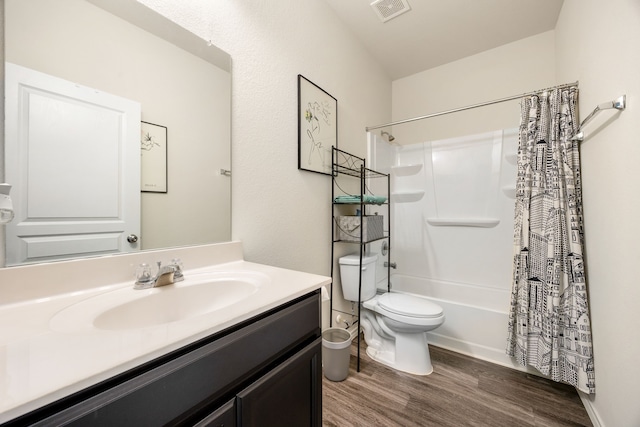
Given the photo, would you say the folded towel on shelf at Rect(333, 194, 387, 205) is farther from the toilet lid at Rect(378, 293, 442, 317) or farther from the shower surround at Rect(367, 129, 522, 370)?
the toilet lid at Rect(378, 293, 442, 317)

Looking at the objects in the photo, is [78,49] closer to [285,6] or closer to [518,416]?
[285,6]

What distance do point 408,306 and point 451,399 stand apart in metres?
0.53

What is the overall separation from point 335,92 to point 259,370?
6.08 ft

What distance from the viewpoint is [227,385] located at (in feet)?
1.96

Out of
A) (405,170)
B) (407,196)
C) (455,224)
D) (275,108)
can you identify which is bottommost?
(455,224)

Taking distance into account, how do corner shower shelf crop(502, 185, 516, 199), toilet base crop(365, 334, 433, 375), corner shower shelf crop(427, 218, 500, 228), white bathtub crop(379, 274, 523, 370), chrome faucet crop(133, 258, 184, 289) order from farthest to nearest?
1. corner shower shelf crop(427, 218, 500, 228)
2. corner shower shelf crop(502, 185, 516, 199)
3. white bathtub crop(379, 274, 523, 370)
4. toilet base crop(365, 334, 433, 375)
5. chrome faucet crop(133, 258, 184, 289)

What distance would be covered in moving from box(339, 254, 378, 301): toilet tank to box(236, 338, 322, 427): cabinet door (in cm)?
96

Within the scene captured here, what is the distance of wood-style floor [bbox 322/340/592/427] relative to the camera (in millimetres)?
1273

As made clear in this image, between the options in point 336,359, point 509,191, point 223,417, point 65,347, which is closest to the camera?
point 65,347

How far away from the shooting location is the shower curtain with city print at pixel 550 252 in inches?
54.6

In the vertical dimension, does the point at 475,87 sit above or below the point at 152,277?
above

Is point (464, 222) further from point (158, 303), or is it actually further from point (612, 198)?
point (158, 303)

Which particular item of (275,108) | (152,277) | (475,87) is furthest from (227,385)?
(475,87)

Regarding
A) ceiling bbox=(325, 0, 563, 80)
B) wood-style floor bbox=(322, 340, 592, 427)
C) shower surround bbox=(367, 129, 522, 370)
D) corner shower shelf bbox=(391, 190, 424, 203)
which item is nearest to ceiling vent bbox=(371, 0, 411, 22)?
ceiling bbox=(325, 0, 563, 80)
